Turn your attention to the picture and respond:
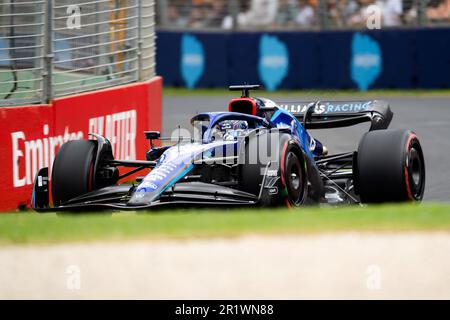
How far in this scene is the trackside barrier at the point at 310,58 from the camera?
20188 mm

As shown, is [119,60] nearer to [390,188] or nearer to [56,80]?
[56,80]

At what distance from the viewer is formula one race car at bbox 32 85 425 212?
8570mm

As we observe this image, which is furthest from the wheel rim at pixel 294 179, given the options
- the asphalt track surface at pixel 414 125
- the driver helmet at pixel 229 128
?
the asphalt track surface at pixel 414 125

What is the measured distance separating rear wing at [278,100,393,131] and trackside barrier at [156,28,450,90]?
962cm

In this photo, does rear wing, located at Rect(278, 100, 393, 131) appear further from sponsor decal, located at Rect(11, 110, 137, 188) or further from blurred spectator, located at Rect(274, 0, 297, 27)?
blurred spectator, located at Rect(274, 0, 297, 27)

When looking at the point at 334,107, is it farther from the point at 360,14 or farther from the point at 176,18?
the point at 176,18

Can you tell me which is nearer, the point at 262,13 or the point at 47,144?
the point at 47,144

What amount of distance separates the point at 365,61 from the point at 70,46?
9873mm

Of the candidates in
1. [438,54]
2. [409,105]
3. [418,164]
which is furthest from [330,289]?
[438,54]

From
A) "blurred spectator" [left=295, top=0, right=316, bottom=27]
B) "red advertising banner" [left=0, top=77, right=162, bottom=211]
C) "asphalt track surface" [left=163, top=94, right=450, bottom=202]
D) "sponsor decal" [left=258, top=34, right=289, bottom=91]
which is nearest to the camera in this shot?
"red advertising banner" [left=0, top=77, right=162, bottom=211]

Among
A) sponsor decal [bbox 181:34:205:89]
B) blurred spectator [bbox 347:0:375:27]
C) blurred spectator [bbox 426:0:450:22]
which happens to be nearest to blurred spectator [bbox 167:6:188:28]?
sponsor decal [bbox 181:34:205:89]

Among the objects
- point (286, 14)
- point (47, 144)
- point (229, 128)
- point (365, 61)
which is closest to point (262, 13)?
point (286, 14)

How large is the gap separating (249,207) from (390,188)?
128 cm

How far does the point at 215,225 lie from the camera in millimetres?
6621
